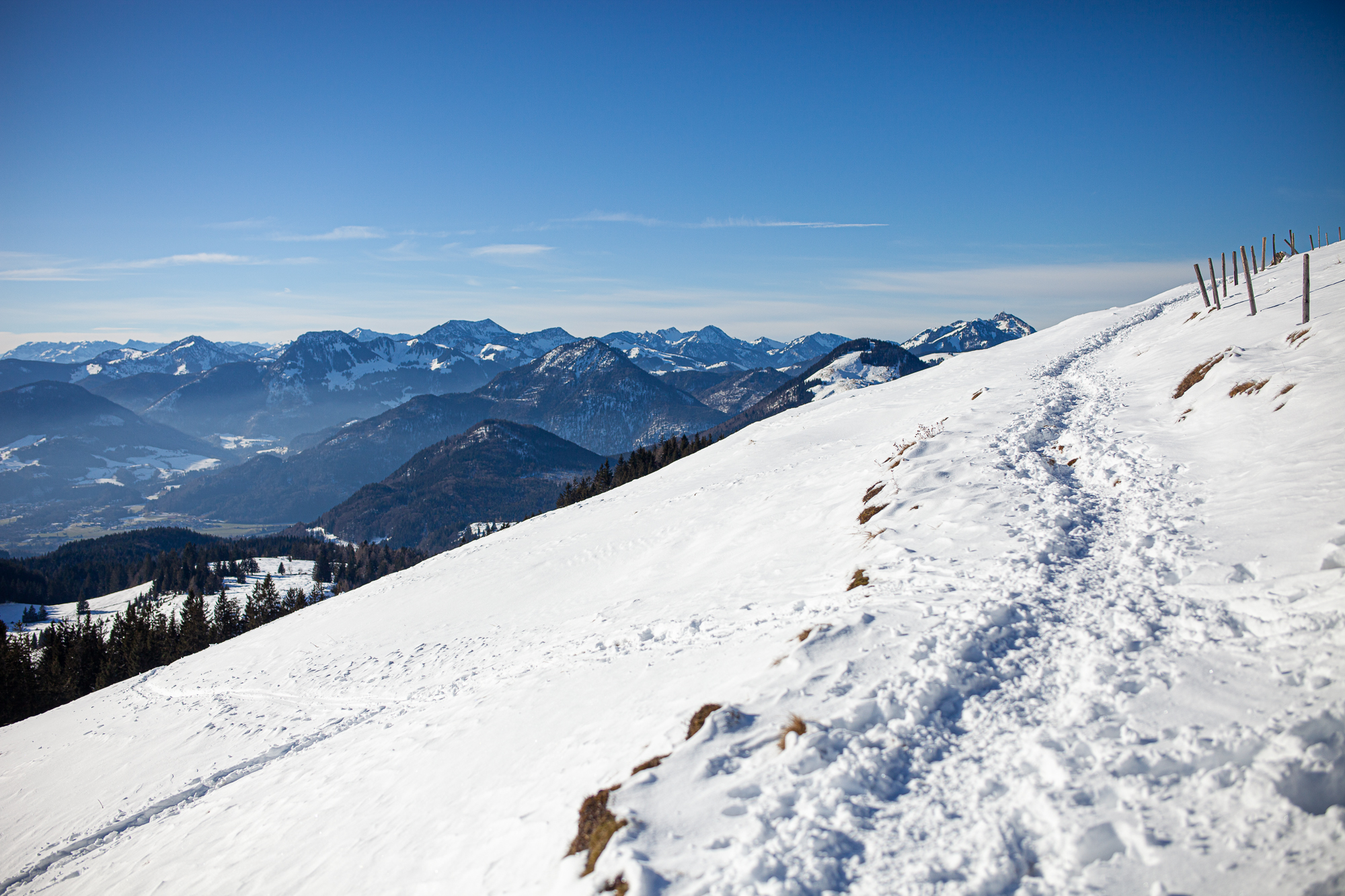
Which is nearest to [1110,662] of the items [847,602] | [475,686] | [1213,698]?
[1213,698]

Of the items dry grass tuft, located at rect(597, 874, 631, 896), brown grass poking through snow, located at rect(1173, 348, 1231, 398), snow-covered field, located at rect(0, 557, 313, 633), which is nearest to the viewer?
dry grass tuft, located at rect(597, 874, 631, 896)

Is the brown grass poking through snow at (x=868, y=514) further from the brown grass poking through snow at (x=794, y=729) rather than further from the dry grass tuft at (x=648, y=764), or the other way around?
the dry grass tuft at (x=648, y=764)

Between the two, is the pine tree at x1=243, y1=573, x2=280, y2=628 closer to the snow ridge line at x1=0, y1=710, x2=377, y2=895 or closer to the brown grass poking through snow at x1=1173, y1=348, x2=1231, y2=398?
the snow ridge line at x1=0, y1=710, x2=377, y2=895

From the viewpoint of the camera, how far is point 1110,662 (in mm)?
8000

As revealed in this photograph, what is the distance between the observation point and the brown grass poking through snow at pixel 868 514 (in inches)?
682

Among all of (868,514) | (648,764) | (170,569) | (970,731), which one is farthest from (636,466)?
(170,569)

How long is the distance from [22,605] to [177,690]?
192m

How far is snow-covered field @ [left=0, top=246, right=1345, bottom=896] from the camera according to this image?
232 inches

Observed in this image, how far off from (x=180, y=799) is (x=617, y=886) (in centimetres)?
1746

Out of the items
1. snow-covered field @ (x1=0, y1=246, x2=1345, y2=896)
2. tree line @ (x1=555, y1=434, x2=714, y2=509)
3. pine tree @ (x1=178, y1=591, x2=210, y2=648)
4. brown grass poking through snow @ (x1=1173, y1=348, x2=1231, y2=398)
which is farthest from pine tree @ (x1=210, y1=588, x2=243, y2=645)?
brown grass poking through snow @ (x1=1173, y1=348, x2=1231, y2=398)

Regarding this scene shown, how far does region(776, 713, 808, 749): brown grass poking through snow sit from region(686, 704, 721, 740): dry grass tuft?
1.10 m

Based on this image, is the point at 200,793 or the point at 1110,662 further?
the point at 200,793

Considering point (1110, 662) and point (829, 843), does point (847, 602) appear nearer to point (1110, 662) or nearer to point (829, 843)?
point (1110, 662)

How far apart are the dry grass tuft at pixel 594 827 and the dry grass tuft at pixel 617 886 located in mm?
350
